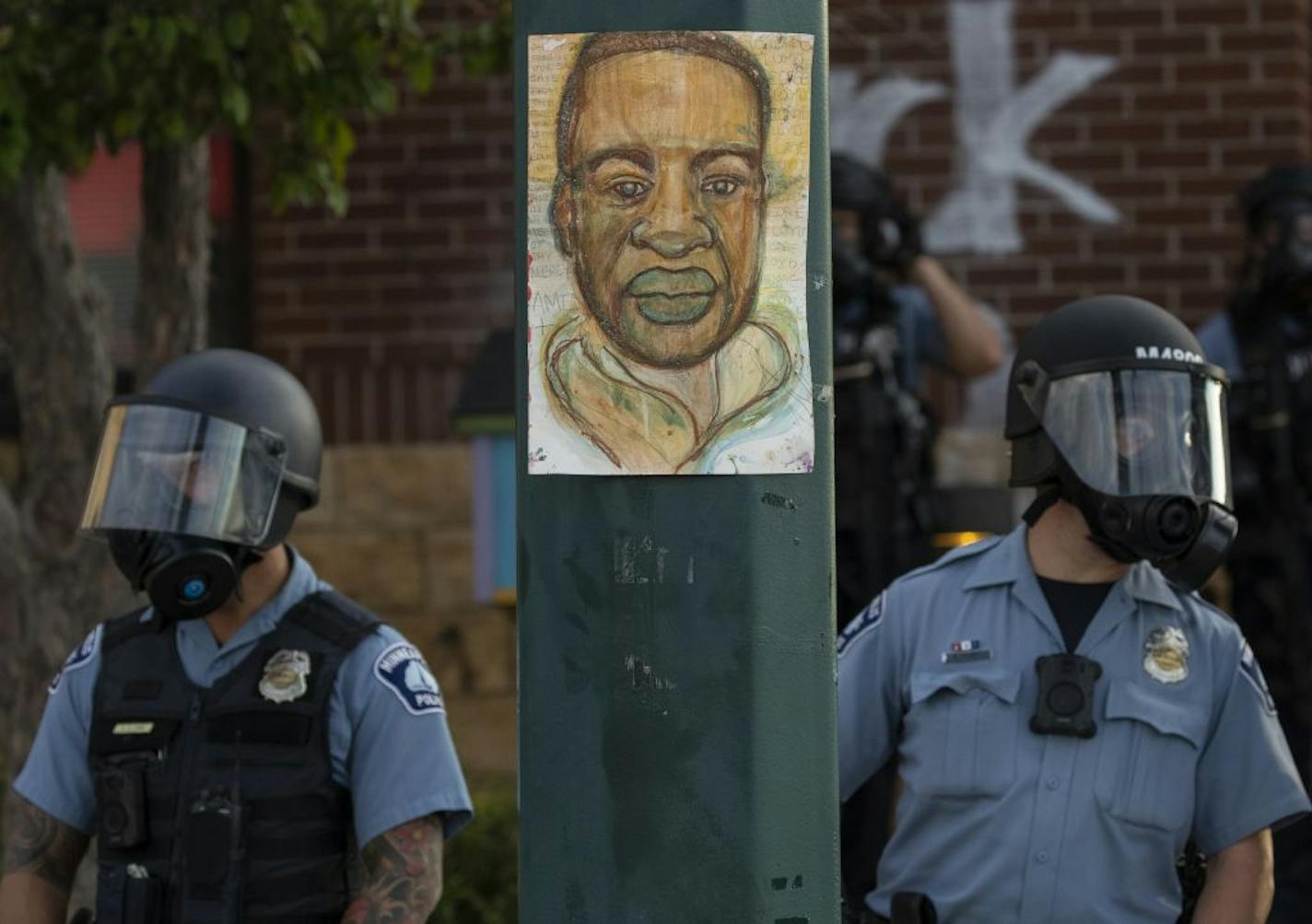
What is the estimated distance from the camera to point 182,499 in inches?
162

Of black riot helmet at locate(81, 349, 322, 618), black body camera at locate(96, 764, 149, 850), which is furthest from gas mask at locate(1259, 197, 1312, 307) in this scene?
black body camera at locate(96, 764, 149, 850)

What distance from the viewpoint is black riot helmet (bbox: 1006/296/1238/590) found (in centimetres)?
383

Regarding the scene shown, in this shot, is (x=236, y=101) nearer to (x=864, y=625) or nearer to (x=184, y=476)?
(x=184, y=476)

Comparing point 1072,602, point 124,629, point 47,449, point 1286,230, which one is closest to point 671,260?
point 1072,602

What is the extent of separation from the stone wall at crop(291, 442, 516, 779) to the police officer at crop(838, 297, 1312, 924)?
Result: 453 centimetres

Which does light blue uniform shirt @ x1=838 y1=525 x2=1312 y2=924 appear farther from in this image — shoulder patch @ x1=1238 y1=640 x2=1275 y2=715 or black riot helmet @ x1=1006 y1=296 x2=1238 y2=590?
black riot helmet @ x1=1006 y1=296 x2=1238 y2=590

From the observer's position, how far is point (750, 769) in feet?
8.35

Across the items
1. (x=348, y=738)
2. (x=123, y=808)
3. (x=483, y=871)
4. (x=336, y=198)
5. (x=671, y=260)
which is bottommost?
(x=483, y=871)

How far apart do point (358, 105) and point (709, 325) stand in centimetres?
368

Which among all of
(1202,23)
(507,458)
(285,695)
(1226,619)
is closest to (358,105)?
(507,458)

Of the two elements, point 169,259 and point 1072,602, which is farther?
point 169,259

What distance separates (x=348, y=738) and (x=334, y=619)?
0.75 feet

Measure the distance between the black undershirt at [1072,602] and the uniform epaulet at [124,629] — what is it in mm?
1540

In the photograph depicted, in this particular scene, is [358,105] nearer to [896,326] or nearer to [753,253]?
[896,326]
